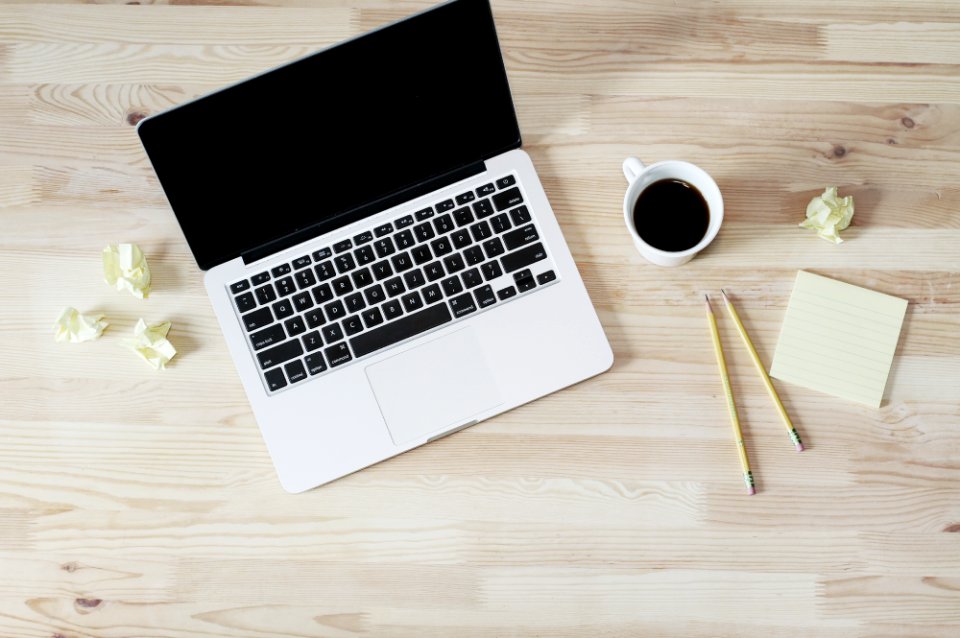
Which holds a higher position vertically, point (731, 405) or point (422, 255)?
point (422, 255)

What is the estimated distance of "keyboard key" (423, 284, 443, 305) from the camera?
0.88 m

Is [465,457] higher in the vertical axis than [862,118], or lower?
lower

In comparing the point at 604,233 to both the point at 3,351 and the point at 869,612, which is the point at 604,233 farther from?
the point at 3,351

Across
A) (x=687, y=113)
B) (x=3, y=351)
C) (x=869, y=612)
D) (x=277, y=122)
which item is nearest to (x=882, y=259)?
(x=687, y=113)

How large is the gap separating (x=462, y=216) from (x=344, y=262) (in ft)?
0.48

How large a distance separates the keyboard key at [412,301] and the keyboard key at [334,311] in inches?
2.8

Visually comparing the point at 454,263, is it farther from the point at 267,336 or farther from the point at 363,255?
the point at 267,336

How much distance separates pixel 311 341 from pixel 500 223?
26cm

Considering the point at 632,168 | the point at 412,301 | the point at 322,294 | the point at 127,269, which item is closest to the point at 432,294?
the point at 412,301

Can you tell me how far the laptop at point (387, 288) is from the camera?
2.83ft

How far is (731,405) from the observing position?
0.88m

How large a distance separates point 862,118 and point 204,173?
2.59 ft

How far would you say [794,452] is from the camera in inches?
34.8

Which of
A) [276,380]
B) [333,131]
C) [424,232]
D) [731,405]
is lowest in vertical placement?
[731,405]
